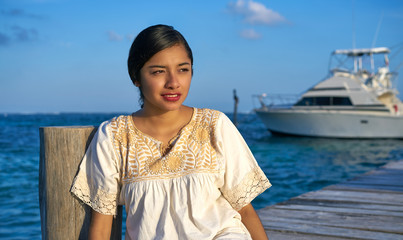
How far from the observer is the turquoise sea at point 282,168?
656 centimetres

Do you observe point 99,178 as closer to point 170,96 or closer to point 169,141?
point 169,141

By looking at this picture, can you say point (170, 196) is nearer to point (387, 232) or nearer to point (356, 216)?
point (387, 232)

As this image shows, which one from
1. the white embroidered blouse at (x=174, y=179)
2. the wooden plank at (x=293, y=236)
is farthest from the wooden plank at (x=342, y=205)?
the white embroidered blouse at (x=174, y=179)

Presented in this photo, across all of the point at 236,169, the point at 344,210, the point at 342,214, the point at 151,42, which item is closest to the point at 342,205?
the point at 344,210

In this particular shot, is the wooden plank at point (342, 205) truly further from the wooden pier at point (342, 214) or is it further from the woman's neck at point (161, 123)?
the woman's neck at point (161, 123)

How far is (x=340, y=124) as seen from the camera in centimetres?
1970

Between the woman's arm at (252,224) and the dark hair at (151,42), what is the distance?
0.77 metres

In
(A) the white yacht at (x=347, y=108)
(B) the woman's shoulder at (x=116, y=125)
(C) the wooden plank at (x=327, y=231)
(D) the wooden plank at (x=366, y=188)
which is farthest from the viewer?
(A) the white yacht at (x=347, y=108)

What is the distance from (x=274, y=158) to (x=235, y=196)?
1329cm

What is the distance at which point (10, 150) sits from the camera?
52.5 feet

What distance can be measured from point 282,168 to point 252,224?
34.7 ft

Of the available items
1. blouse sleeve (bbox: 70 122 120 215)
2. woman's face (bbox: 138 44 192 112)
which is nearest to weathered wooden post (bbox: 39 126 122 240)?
blouse sleeve (bbox: 70 122 120 215)

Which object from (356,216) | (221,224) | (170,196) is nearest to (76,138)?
(170,196)

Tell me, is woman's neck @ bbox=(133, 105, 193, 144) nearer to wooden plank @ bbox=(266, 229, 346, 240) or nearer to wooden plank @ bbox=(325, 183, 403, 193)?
wooden plank @ bbox=(266, 229, 346, 240)
